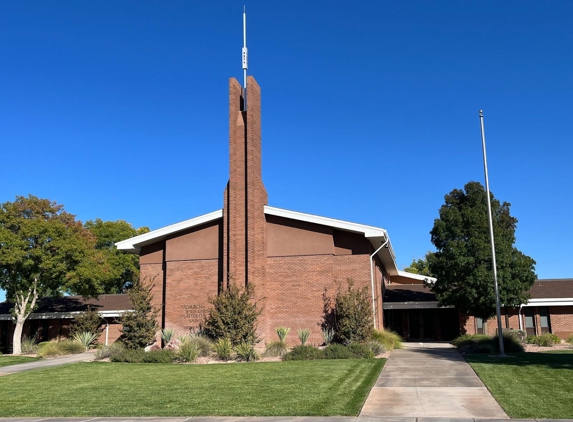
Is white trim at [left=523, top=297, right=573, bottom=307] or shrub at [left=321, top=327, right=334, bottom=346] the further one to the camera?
white trim at [left=523, top=297, right=573, bottom=307]

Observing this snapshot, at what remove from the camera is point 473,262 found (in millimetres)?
28922

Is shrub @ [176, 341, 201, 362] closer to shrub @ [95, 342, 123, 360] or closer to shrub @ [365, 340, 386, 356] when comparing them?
shrub @ [95, 342, 123, 360]

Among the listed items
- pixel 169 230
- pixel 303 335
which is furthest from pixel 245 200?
pixel 303 335

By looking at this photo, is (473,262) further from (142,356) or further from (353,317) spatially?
(142,356)

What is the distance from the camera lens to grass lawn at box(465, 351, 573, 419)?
10.6 m

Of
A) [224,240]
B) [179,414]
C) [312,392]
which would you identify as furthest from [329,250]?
[179,414]

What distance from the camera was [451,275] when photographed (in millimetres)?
29750

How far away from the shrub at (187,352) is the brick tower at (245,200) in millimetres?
4147

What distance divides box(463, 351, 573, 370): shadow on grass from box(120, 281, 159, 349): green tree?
1357 centimetres

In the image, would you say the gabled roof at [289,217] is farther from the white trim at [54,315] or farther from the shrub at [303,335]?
the white trim at [54,315]

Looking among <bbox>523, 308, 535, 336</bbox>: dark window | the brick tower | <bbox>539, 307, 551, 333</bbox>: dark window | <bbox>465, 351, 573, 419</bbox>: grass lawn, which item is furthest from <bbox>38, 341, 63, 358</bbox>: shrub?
<bbox>539, 307, 551, 333</bbox>: dark window

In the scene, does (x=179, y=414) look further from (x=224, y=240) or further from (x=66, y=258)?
(x=66, y=258)

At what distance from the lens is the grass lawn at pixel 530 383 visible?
10561 millimetres

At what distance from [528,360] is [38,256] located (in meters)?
26.6
